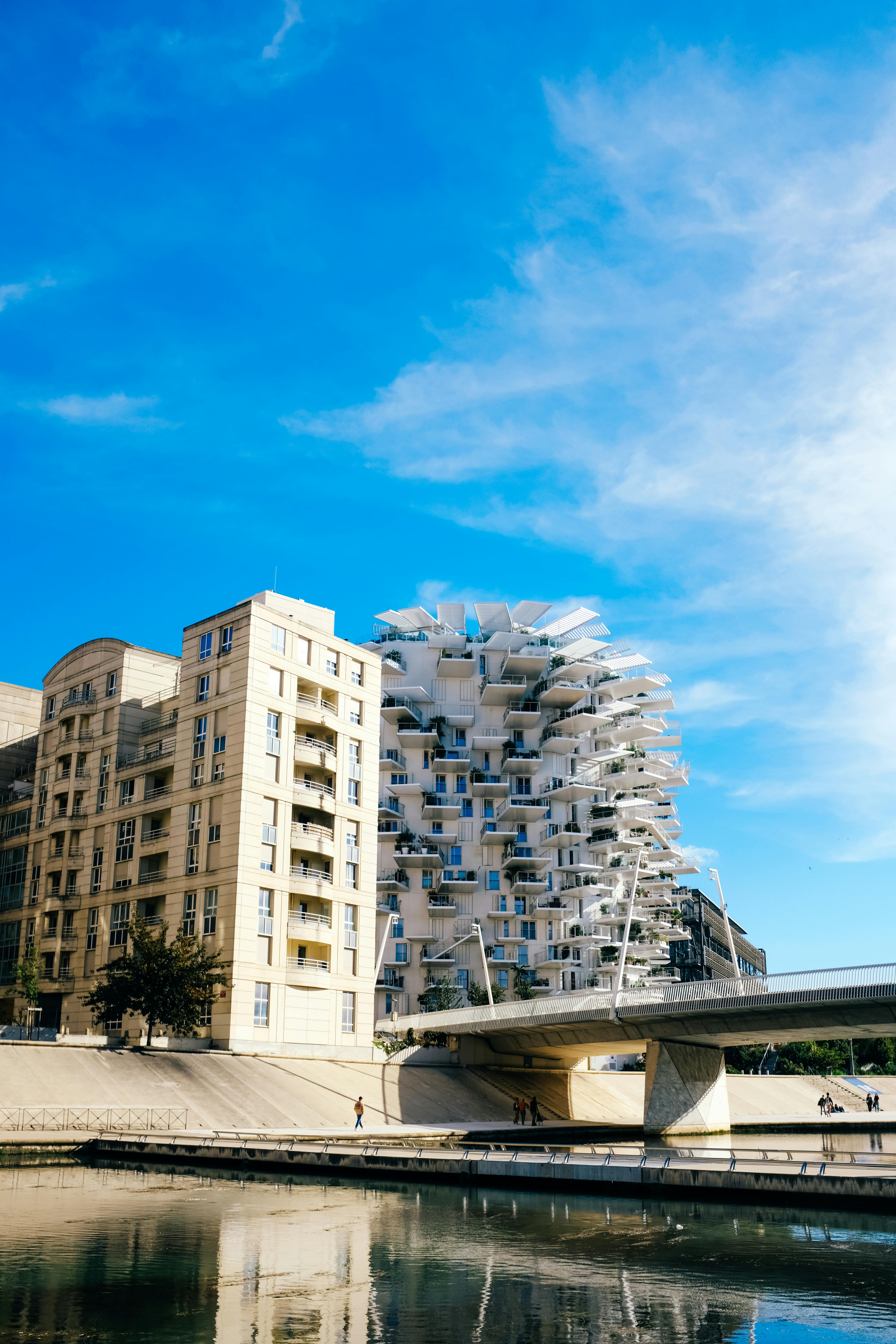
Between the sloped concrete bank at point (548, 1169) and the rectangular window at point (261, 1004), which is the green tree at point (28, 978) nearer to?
the rectangular window at point (261, 1004)

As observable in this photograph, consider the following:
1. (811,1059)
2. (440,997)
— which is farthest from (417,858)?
(811,1059)

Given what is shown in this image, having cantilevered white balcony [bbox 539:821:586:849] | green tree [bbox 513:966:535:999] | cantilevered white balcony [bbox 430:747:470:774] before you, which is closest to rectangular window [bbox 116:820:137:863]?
green tree [bbox 513:966:535:999]

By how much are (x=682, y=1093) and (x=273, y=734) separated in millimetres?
29343

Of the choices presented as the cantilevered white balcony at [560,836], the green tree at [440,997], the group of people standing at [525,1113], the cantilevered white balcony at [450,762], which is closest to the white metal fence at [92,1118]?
the group of people standing at [525,1113]

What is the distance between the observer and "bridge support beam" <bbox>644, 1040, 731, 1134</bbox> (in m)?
60.1

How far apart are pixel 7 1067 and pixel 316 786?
26539 millimetres

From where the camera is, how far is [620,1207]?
82.4 ft

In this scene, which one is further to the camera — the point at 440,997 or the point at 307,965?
the point at 440,997

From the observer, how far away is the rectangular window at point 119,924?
66750mm

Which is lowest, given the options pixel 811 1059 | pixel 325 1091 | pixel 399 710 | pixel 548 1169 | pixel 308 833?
pixel 548 1169

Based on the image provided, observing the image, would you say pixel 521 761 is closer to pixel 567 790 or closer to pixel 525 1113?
pixel 567 790

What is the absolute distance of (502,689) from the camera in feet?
357

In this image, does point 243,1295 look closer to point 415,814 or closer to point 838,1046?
point 415,814

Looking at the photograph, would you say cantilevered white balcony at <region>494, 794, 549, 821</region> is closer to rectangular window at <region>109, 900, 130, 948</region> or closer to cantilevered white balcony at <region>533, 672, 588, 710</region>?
cantilevered white balcony at <region>533, 672, 588, 710</region>
